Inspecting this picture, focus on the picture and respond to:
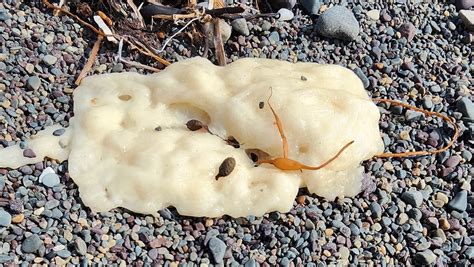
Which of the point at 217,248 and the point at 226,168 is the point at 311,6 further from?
the point at 217,248

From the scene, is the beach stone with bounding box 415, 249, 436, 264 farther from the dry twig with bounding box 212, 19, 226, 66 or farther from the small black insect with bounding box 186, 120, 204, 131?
the dry twig with bounding box 212, 19, 226, 66

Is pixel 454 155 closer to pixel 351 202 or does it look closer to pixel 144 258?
pixel 351 202

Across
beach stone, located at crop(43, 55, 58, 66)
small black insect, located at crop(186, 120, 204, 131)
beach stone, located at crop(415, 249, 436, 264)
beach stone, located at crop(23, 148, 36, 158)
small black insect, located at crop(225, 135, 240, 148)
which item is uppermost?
beach stone, located at crop(43, 55, 58, 66)

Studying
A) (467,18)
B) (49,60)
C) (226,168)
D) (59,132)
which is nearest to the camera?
(226,168)

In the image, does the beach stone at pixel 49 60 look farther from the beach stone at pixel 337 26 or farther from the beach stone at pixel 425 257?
the beach stone at pixel 425 257

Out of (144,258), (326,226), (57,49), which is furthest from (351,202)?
(57,49)

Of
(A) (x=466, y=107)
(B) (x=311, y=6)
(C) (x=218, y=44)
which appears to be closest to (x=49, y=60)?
(C) (x=218, y=44)

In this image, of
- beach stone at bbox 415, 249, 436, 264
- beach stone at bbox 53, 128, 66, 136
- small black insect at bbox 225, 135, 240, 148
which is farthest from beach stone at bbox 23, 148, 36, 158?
beach stone at bbox 415, 249, 436, 264
